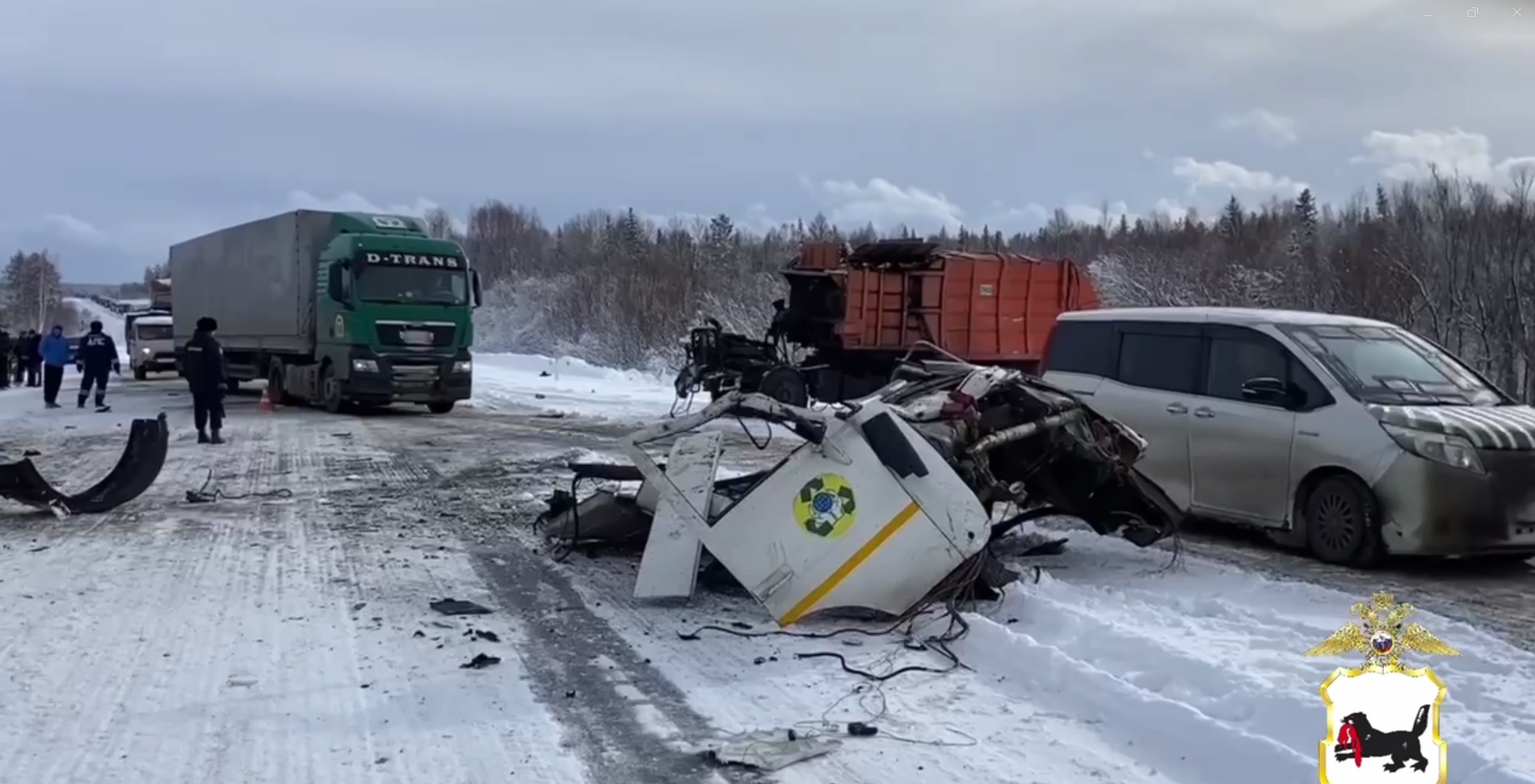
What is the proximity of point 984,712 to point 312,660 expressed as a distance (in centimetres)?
330

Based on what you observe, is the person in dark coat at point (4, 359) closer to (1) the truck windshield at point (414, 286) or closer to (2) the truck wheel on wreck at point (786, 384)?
(1) the truck windshield at point (414, 286)

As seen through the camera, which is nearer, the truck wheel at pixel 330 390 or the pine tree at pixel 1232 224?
the truck wheel at pixel 330 390

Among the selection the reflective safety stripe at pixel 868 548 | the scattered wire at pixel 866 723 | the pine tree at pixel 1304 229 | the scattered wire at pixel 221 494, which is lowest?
the scattered wire at pixel 221 494

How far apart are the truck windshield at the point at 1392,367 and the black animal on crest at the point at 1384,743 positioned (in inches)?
219

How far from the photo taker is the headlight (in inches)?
308

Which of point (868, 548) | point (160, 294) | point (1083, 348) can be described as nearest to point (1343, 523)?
point (1083, 348)

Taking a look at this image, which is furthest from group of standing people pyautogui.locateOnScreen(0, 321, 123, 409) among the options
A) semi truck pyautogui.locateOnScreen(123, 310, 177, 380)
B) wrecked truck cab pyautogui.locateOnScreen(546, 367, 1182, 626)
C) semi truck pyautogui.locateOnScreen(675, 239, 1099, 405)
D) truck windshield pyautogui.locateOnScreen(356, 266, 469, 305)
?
wrecked truck cab pyautogui.locateOnScreen(546, 367, 1182, 626)

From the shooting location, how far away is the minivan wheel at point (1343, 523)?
815 centimetres

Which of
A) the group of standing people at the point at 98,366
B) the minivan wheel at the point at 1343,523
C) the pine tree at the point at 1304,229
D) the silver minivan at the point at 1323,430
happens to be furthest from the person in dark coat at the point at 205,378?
the pine tree at the point at 1304,229

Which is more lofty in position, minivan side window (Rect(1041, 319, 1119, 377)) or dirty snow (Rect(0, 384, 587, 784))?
minivan side window (Rect(1041, 319, 1119, 377))

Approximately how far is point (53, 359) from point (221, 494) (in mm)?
14115

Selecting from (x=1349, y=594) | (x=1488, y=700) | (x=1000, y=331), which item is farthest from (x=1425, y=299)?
(x=1488, y=700)

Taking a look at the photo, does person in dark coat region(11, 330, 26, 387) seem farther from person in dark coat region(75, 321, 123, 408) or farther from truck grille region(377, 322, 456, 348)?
truck grille region(377, 322, 456, 348)

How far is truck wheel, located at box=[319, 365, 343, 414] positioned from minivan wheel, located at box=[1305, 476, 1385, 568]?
1762 cm
